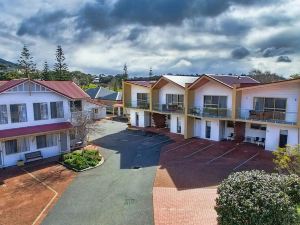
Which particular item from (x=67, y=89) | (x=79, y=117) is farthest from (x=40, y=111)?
(x=67, y=89)

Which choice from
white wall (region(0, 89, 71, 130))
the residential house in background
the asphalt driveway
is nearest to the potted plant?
white wall (region(0, 89, 71, 130))

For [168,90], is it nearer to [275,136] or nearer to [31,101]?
[275,136]

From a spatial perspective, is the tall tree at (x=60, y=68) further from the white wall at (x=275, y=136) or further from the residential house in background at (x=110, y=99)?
the white wall at (x=275, y=136)

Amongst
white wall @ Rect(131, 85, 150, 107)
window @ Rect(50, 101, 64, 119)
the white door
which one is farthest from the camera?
white wall @ Rect(131, 85, 150, 107)

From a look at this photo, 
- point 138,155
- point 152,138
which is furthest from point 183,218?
point 152,138

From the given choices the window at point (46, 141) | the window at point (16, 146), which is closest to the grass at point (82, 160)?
the window at point (46, 141)

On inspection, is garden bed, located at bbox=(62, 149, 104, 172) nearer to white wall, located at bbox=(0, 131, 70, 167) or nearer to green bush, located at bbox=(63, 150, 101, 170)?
green bush, located at bbox=(63, 150, 101, 170)

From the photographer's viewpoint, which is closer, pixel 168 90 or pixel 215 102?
pixel 215 102
